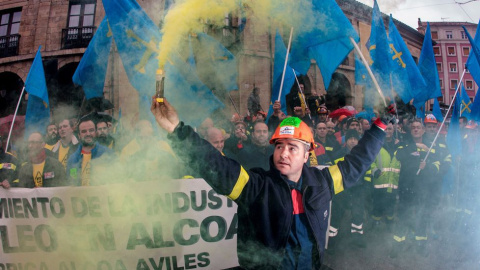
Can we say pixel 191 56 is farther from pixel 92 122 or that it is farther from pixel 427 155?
pixel 427 155

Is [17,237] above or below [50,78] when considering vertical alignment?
below

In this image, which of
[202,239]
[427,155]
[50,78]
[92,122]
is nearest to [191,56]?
[92,122]

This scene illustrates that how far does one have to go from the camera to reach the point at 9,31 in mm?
15344

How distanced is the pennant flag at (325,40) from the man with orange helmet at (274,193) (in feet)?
7.45

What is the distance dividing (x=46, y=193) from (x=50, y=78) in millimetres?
6554

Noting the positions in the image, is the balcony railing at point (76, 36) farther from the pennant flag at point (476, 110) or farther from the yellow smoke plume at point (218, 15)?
the pennant flag at point (476, 110)

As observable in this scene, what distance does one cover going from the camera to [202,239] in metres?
3.35

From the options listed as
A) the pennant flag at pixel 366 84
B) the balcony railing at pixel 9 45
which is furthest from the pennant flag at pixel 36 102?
the balcony railing at pixel 9 45

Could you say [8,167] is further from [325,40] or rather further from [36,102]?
[325,40]

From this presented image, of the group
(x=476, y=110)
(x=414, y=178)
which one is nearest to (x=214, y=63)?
(x=414, y=178)

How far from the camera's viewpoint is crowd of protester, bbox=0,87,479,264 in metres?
3.63

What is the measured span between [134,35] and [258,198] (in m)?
2.87

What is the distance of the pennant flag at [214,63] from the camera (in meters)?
4.60

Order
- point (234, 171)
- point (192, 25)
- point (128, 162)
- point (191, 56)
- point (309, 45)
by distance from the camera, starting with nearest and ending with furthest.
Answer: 1. point (234, 171)
2. point (192, 25)
3. point (128, 162)
4. point (191, 56)
5. point (309, 45)
